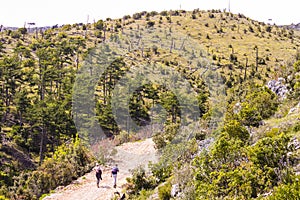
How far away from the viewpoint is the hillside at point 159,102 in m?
9.58

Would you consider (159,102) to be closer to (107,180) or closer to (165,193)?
(107,180)

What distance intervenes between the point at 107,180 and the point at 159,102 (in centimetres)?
2389

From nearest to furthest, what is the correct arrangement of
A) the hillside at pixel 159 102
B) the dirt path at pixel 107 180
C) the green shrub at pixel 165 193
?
the hillside at pixel 159 102 → the green shrub at pixel 165 193 → the dirt path at pixel 107 180

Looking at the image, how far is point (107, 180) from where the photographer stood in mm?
16078

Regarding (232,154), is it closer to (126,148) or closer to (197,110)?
(126,148)

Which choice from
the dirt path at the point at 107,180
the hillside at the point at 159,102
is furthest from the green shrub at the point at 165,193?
the dirt path at the point at 107,180

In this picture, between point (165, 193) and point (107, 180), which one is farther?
point (107, 180)

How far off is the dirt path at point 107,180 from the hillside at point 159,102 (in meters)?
0.96

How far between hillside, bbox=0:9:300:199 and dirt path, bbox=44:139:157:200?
0.96m

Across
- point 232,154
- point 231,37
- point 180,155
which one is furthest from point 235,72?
point 232,154

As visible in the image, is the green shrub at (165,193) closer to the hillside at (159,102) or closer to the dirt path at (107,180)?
the hillside at (159,102)

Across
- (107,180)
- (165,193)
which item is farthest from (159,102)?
(165,193)

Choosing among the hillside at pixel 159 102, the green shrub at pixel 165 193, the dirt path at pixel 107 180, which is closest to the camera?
the hillside at pixel 159 102

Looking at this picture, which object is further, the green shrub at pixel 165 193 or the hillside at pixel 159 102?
the green shrub at pixel 165 193
